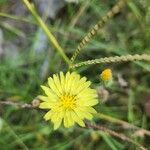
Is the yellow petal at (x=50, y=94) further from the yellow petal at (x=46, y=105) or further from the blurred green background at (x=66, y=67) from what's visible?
the blurred green background at (x=66, y=67)

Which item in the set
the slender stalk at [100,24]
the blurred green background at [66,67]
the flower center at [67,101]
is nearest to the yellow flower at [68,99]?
the flower center at [67,101]

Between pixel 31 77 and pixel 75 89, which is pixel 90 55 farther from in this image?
pixel 75 89

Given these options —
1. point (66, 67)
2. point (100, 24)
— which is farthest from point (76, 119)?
point (66, 67)

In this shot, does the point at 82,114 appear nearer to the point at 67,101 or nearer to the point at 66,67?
the point at 67,101

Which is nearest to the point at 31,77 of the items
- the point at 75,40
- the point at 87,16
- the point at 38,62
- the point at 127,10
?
the point at 38,62

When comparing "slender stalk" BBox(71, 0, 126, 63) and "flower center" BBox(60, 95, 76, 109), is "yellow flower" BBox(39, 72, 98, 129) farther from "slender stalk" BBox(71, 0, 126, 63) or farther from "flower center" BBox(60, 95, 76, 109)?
"slender stalk" BBox(71, 0, 126, 63)

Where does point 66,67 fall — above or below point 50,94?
below

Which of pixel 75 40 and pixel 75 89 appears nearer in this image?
pixel 75 89

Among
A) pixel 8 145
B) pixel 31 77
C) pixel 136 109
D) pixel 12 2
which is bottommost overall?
pixel 136 109
